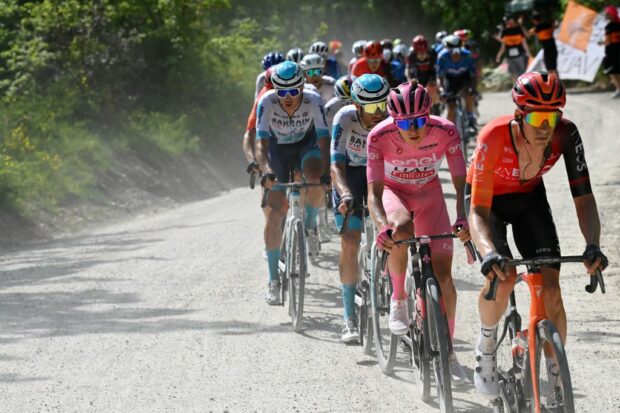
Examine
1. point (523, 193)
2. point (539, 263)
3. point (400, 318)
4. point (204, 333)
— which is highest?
point (523, 193)

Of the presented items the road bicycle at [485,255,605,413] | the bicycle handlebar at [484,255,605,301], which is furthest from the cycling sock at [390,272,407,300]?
the bicycle handlebar at [484,255,605,301]

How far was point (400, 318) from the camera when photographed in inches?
286

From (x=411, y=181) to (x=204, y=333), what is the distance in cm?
282

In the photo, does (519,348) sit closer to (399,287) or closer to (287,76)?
(399,287)

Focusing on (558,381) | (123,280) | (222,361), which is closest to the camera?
(558,381)

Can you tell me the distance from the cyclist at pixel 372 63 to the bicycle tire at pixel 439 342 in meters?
9.23

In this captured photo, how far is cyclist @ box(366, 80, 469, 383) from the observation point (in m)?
7.05

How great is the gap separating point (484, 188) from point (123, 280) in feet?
23.6

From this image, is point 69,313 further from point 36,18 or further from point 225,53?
point 225,53

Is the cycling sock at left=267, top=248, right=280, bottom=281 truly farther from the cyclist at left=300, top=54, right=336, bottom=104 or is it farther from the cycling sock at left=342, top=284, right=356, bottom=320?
the cyclist at left=300, top=54, right=336, bottom=104

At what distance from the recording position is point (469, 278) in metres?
11.3

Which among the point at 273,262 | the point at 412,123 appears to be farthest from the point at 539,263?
the point at 273,262

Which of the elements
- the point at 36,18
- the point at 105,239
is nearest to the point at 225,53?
the point at 36,18

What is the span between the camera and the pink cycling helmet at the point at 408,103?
6980 mm
